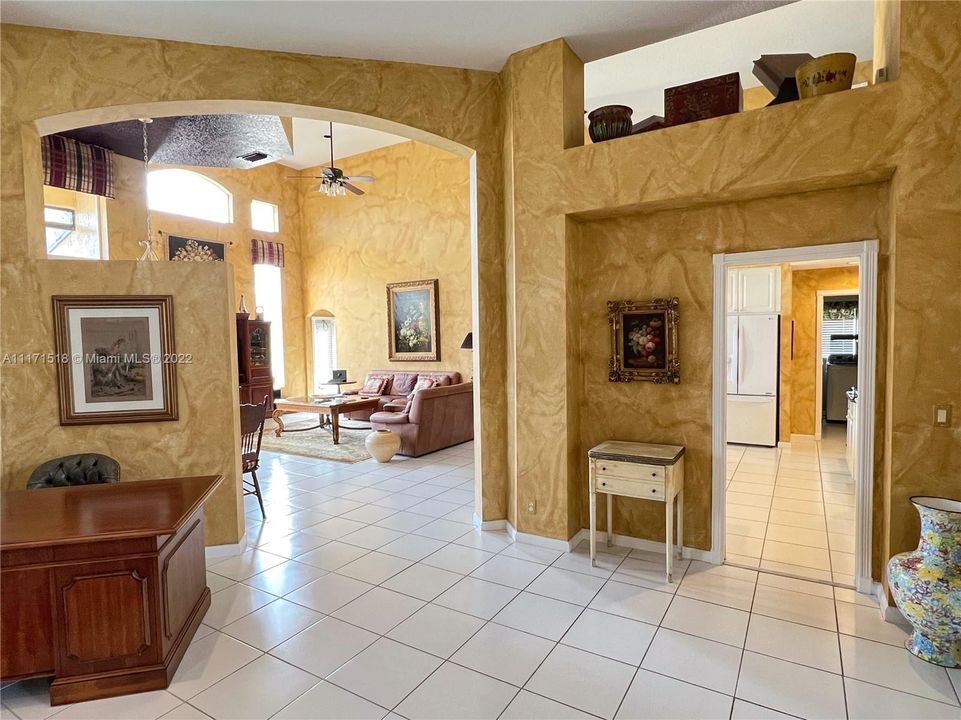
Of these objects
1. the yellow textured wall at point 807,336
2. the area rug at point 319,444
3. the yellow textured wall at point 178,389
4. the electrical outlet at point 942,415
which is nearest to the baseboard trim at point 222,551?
the yellow textured wall at point 178,389

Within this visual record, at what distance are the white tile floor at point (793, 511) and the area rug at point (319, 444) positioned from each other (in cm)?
458

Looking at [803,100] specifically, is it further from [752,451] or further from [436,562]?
[752,451]

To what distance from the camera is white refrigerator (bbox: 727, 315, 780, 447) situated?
7180 millimetres

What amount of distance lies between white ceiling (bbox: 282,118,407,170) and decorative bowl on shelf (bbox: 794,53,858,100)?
6623mm

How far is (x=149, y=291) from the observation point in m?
3.74

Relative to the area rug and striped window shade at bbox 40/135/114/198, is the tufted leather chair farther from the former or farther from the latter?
striped window shade at bbox 40/135/114/198

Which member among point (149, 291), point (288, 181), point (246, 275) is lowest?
point (149, 291)

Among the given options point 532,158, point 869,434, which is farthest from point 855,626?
point 532,158

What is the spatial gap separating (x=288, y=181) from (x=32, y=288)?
8180 mm

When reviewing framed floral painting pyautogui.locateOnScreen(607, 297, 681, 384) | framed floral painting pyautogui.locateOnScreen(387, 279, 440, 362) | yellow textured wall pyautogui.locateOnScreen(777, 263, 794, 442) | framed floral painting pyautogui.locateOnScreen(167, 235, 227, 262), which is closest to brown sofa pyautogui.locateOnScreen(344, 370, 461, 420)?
framed floral painting pyautogui.locateOnScreen(387, 279, 440, 362)

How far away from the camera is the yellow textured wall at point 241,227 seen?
7.93 metres

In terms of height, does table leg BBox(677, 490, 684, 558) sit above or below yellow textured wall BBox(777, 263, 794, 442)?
below

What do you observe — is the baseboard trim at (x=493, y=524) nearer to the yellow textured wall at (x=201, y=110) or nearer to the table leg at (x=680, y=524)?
the yellow textured wall at (x=201, y=110)

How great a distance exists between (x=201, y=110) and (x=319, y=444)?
5087 mm
